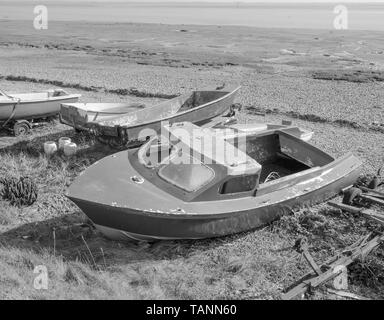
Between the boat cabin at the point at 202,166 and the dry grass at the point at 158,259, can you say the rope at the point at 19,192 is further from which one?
the boat cabin at the point at 202,166

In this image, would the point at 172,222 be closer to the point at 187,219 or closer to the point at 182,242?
the point at 187,219

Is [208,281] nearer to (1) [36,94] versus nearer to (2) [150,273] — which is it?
(2) [150,273]

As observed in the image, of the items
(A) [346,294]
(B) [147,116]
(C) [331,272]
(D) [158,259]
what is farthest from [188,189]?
(B) [147,116]

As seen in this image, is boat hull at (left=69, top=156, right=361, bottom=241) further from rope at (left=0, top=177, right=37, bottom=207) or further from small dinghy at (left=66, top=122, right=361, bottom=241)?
rope at (left=0, top=177, right=37, bottom=207)

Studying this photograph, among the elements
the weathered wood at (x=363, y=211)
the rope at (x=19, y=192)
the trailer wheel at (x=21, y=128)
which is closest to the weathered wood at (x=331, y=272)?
the weathered wood at (x=363, y=211)

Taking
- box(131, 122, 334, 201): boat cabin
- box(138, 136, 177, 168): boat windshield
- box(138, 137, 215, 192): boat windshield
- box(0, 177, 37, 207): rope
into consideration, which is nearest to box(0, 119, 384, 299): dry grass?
box(0, 177, 37, 207): rope

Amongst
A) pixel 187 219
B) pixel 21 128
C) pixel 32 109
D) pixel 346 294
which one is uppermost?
pixel 32 109
